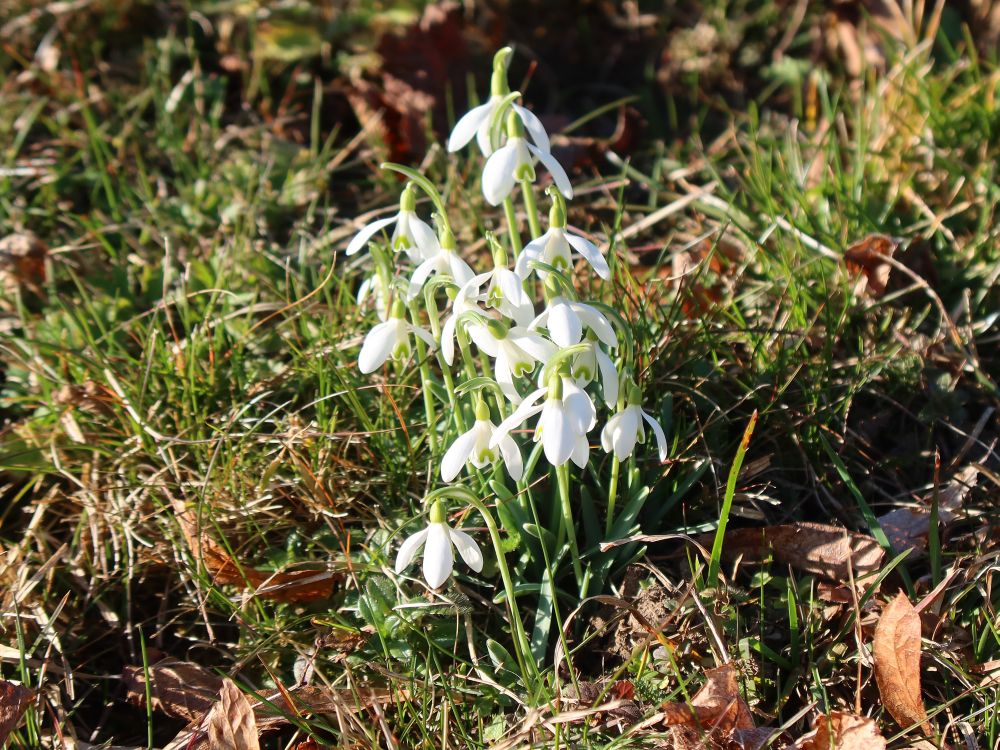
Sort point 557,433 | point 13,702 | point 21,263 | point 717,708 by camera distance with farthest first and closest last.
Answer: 1. point 21,263
2. point 13,702
3. point 717,708
4. point 557,433

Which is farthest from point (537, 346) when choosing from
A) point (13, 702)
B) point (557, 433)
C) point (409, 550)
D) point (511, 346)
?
point (13, 702)

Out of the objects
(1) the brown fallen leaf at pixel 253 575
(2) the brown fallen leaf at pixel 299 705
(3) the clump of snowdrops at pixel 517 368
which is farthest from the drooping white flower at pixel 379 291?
(2) the brown fallen leaf at pixel 299 705

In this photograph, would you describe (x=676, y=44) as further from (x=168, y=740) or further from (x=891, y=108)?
(x=168, y=740)

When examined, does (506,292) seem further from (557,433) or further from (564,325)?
(557,433)

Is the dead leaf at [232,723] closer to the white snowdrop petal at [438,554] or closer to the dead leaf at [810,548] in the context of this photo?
the white snowdrop petal at [438,554]

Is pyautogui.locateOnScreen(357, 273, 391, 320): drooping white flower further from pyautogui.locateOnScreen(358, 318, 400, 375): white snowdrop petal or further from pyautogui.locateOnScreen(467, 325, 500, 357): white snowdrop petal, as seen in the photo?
pyautogui.locateOnScreen(467, 325, 500, 357): white snowdrop petal

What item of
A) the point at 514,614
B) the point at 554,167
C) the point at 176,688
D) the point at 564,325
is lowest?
the point at 176,688

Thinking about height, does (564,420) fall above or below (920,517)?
above
